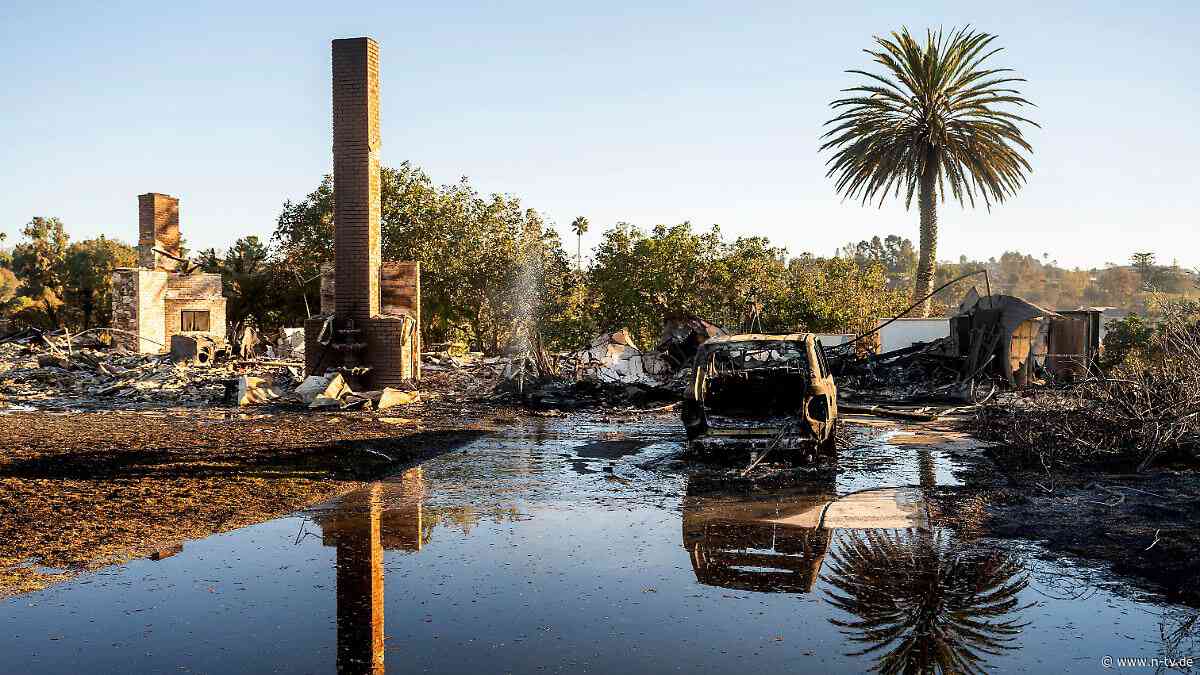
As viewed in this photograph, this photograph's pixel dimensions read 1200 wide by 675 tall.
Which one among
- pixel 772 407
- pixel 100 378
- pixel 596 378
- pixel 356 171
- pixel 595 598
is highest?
pixel 356 171

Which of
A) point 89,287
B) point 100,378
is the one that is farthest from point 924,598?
point 89,287

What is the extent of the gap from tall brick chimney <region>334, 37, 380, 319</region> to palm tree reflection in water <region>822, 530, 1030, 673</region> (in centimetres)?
1347

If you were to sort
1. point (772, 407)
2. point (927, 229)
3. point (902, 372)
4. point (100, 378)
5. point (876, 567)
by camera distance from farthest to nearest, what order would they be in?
point (927, 229), point (902, 372), point (100, 378), point (772, 407), point (876, 567)

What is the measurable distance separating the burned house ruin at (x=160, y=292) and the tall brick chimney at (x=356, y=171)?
41.7 feet

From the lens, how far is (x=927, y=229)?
116 ft

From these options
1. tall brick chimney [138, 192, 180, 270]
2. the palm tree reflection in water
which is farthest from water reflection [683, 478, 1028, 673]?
tall brick chimney [138, 192, 180, 270]

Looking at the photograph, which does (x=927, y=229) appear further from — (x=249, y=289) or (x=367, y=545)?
(x=367, y=545)

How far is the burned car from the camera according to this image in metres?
10.4

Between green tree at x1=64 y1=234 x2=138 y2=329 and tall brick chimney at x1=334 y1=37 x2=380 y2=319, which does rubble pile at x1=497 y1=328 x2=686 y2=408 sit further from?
green tree at x1=64 y1=234 x2=138 y2=329

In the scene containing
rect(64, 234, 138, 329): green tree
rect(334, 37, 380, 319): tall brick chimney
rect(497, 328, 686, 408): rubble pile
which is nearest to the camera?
rect(334, 37, 380, 319): tall brick chimney

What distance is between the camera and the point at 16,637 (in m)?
4.86

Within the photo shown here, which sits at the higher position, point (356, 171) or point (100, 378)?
point (356, 171)

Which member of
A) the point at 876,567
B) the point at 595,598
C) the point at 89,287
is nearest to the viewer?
the point at 595,598

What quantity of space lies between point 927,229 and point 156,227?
92.9 ft
